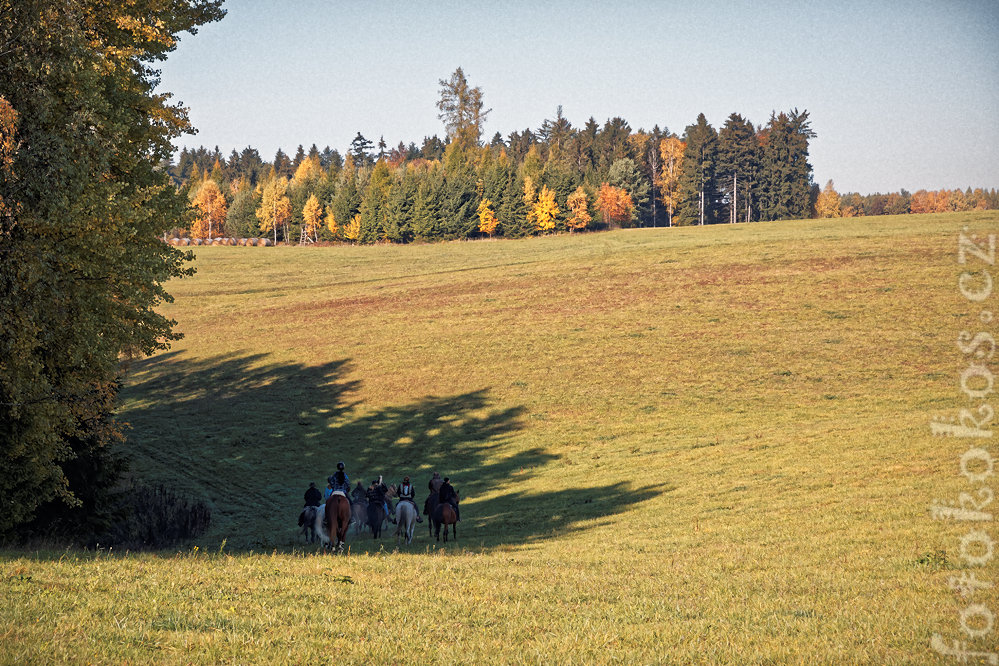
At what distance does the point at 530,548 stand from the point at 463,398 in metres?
20.2

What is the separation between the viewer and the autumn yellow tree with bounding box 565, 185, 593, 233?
129 meters

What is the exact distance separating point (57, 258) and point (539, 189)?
387ft

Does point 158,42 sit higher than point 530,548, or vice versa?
point 158,42

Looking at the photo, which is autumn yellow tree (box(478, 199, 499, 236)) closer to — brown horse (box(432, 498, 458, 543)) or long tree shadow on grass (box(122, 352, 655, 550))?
long tree shadow on grass (box(122, 352, 655, 550))

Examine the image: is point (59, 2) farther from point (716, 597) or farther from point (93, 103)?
point (716, 597)

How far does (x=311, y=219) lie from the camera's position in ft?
475

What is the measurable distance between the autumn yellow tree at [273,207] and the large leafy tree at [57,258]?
439ft

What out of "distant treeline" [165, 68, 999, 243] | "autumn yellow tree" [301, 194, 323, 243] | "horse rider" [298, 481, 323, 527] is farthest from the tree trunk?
"horse rider" [298, 481, 323, 527]

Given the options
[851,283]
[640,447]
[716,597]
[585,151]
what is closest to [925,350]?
[851,283]

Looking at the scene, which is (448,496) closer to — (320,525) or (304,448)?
(320,525)

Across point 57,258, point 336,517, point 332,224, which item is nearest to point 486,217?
point 332,224

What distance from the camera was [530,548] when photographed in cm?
1838

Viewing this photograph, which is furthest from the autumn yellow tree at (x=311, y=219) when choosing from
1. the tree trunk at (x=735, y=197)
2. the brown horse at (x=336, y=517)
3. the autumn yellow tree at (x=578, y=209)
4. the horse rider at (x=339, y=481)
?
the brown horse at (x=336, y=517)

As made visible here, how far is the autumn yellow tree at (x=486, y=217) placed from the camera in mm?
129875
